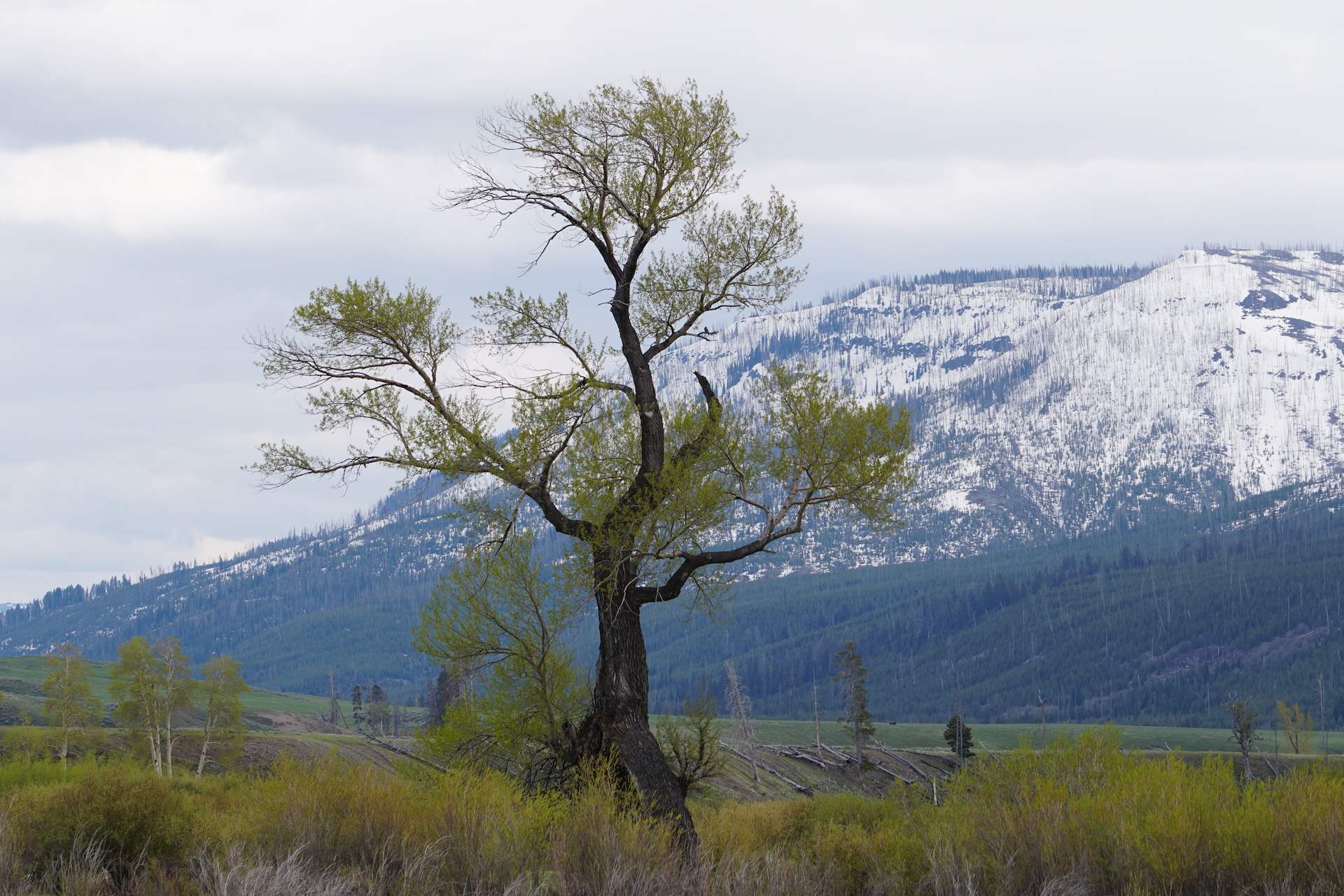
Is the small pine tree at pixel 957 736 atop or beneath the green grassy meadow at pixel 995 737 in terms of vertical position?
atop

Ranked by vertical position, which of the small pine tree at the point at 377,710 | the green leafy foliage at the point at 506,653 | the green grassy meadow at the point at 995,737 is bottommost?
the green grassy meadow at the point at 995,737

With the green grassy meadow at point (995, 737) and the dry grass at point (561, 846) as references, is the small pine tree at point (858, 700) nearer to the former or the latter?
the green grassy meadow at point (995, 737)

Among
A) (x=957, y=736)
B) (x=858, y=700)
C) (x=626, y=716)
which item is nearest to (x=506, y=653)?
(x=626, y=716)

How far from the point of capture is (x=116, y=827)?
518 inches

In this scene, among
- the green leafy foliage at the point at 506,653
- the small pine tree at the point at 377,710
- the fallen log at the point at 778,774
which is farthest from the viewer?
the small pine tree at the point at 377,710

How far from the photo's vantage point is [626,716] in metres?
17.8

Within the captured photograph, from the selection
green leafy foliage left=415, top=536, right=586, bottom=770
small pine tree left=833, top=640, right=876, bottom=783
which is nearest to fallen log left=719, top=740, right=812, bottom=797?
small pine tree left=833, top=640, right=876, bottom=783

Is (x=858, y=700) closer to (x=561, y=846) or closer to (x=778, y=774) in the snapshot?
(x=778, y=774)

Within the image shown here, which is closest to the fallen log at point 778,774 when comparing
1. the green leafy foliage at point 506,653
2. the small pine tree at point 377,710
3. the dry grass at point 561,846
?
the small pine tree at point 377,710

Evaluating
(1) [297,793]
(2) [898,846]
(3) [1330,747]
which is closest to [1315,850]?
(2) [898,846]

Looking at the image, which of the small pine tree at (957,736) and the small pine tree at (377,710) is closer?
the small pine tree at (957,736)

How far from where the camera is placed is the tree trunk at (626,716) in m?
17.4

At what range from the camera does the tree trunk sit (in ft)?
57.0

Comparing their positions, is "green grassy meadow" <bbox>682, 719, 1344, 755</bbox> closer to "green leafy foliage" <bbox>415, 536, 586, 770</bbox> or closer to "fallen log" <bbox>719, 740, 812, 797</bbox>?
"fallen log" <bbox>719, 740, 812, 797</bbox>
